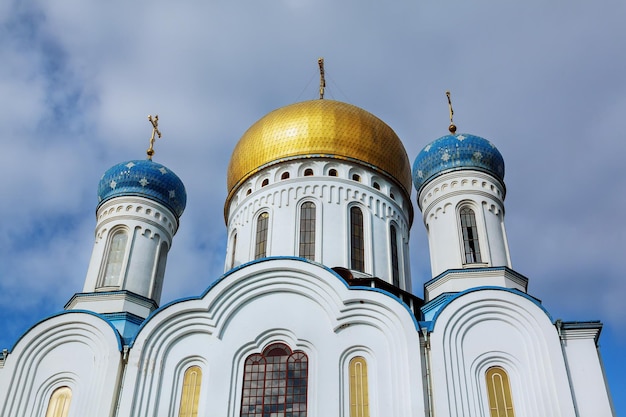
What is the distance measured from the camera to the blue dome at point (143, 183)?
15.8m

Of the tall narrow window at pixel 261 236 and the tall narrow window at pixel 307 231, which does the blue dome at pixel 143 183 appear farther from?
the tall narrow window at pixel 307 231

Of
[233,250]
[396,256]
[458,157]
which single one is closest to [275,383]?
[396,256]

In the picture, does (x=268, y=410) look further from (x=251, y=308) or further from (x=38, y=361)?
(x=38, y=361)

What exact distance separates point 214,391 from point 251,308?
167cm

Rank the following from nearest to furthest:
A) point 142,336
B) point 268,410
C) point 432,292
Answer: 1. point 268,410
2. point 142,336
3. point 432,292

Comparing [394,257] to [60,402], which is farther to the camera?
[394,257]

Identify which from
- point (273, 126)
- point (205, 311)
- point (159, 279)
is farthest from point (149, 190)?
point (205, 311)

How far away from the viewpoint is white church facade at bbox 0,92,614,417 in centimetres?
1099

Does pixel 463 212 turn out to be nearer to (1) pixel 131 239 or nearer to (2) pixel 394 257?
(2) pixel 394 257

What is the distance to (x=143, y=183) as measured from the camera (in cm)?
1583

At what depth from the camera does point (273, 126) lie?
17.2 m

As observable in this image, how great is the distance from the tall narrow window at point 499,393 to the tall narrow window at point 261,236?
20.5ft

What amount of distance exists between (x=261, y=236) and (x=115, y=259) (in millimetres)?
3321

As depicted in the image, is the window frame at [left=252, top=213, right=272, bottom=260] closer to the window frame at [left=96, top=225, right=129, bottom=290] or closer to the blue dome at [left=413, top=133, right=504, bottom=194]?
the window frame at [left=96, top=225, right=129, bottom=290]
